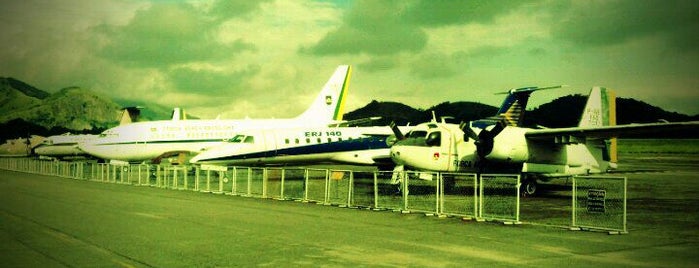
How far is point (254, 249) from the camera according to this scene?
38.4 ft

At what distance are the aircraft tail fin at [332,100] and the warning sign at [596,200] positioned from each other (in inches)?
1539

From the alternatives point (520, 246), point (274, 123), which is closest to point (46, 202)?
point (520, 246)

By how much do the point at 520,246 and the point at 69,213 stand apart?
529 inches

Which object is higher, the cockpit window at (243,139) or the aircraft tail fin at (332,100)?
the aircraft tail fin at (332,100)

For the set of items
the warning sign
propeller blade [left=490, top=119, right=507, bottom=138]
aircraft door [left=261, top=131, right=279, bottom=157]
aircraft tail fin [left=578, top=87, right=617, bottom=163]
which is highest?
aircraft tail fin [left=578, top=87, right=617, bottom=163]

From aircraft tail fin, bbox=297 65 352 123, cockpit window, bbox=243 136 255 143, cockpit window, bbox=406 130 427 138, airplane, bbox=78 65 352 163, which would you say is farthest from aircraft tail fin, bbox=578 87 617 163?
aircraft tail fin, bbox=297 65 352 123

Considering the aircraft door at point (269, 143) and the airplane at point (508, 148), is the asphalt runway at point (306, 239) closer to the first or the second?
the airplane at point (508, 148)

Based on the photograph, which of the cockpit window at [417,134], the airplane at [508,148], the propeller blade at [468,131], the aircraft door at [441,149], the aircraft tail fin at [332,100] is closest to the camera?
the airplane at [508,148]

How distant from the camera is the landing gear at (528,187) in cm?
2658

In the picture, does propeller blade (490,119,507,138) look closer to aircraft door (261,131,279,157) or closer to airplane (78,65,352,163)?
aircraft door (261,131,279,157)

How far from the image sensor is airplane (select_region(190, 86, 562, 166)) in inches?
1324

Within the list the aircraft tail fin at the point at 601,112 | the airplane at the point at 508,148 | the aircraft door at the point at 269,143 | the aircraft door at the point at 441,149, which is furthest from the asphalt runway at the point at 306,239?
the aircraft door at the point at 269,143

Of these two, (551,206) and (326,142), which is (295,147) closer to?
(326,142)

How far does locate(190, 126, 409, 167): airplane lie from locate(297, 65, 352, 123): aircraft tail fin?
→ 1362cm
